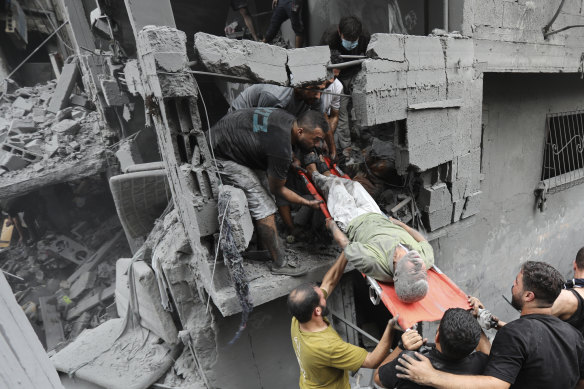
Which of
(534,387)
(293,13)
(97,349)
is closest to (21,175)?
(97,349)

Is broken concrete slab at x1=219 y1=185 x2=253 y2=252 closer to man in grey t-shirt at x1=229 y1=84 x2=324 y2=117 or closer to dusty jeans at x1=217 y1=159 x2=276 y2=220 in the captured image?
dusty jeans at x1=217 y1=159 x2=276 y2=220

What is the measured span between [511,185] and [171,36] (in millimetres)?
5463

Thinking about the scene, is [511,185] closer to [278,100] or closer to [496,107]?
[496,107]

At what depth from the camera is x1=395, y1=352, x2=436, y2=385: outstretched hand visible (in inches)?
73.1

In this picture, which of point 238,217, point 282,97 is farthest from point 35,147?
point 238,217

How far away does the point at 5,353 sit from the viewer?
27.4 inches

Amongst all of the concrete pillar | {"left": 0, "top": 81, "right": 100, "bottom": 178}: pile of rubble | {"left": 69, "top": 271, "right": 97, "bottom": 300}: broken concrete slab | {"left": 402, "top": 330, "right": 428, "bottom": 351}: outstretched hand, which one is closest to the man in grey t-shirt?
{"left": 402, "top": 330, "right": 428, "bottom": 351}: outstretched hand

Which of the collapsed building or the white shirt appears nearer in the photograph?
the collapsed building

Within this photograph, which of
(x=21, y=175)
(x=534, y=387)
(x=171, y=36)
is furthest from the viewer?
(x=21, y=175)

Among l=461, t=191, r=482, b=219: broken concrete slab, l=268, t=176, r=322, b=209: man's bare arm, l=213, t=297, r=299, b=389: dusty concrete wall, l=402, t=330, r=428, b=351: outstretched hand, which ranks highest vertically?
l=268, t=176, r=322, b=209: man's bare arm

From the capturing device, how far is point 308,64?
9.94 feet

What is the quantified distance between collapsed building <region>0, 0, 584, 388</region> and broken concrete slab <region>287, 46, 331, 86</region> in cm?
1

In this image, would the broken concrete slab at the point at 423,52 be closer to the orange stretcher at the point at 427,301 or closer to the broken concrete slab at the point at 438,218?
the broken concrete slab at the point at 438,218

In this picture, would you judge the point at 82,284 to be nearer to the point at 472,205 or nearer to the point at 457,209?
the point at 457,209
